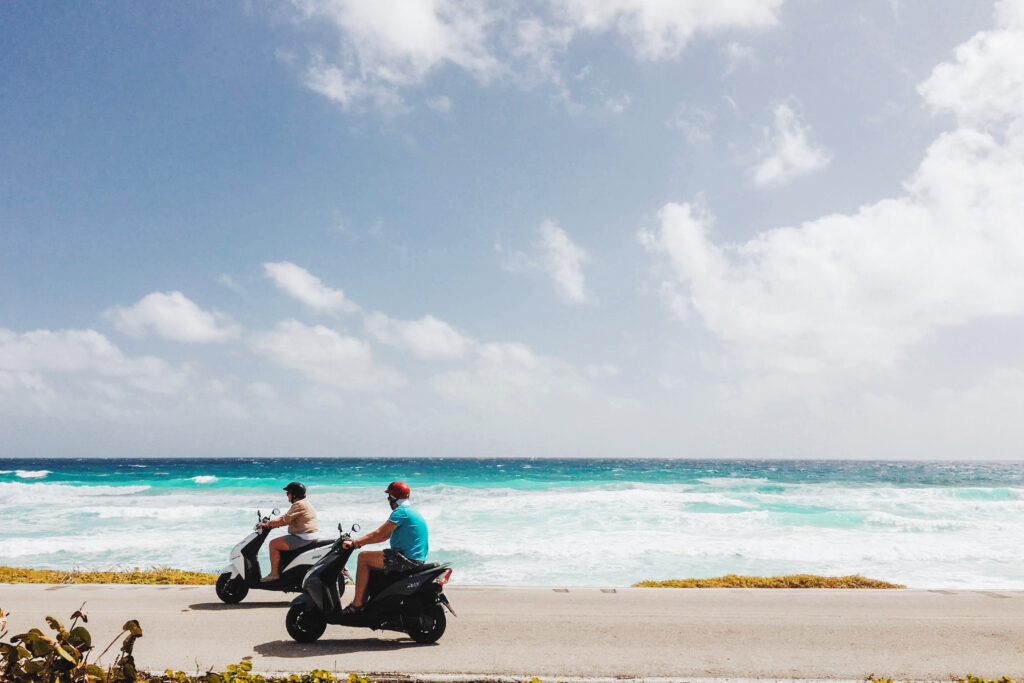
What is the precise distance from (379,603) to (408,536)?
0.76 m

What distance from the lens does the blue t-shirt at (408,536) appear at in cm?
691

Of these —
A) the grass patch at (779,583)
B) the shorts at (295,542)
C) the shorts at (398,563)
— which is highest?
→ the shorts at (398,563)

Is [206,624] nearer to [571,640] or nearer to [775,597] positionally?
[571,640]

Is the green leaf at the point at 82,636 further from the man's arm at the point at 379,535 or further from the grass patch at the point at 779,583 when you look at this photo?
the grass patch at the point at 779,583

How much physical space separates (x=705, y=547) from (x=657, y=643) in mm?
13735

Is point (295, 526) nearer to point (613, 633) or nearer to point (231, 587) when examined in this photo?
point (231, 587)

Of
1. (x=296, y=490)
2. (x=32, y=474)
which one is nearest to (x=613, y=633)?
(x=296, y=490)

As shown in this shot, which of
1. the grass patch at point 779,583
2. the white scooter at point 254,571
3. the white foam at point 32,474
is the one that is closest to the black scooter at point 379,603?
the white scooter at point 254,571

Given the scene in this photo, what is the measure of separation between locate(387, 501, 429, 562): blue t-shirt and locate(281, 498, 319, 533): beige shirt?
86.1 inches

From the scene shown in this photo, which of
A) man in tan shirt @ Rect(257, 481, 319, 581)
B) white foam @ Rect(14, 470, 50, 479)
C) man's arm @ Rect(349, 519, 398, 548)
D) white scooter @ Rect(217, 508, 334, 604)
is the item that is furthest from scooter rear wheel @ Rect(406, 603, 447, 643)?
white foam @ Rect(14, 470, 50, 479)

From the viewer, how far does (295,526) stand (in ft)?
28.7

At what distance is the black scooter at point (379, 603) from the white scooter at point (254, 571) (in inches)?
66.5

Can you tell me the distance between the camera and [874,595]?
9.85 metres

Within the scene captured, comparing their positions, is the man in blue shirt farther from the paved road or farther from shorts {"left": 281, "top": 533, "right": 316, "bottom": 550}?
shorts {"left": 281, "top": 533, "right": 316, "bottom": 550}
